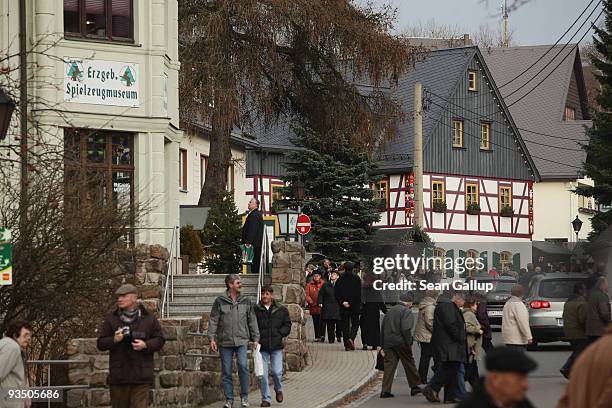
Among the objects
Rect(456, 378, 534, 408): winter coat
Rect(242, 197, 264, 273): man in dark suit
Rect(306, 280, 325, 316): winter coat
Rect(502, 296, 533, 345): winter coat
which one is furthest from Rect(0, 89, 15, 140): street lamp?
Rect(306, 280, 325, 316): winter coat

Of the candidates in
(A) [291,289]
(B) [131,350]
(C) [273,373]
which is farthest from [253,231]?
(B) [131,350]

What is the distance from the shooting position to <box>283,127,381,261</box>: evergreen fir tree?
182ft

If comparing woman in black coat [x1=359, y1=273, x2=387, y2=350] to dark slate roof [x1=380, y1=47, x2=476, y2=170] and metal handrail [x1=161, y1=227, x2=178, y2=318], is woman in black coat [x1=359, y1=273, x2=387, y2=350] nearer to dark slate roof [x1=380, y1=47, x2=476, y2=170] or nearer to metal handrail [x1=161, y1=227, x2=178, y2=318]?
metal handrail [x1=161, y1=227, x2=178, y2=318]

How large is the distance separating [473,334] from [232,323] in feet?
13.2

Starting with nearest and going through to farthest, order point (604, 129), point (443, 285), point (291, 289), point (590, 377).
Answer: point (590, 377) → point (443, 285) → point (291, 289) → point (604, 129)

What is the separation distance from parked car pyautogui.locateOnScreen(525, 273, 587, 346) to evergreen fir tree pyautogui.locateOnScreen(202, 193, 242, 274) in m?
13.9

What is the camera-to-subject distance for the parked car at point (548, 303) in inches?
1166

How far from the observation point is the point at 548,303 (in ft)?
98.1

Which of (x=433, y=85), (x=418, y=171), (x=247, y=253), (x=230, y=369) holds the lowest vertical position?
(x=230, y=369)

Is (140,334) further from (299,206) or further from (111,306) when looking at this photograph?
(299,206)

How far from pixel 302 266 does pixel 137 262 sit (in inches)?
123

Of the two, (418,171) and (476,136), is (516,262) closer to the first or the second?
(418,171)

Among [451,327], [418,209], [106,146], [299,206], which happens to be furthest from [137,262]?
[299,206]

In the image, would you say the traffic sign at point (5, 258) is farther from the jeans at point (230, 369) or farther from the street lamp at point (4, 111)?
the jeans at point (230, 369)
